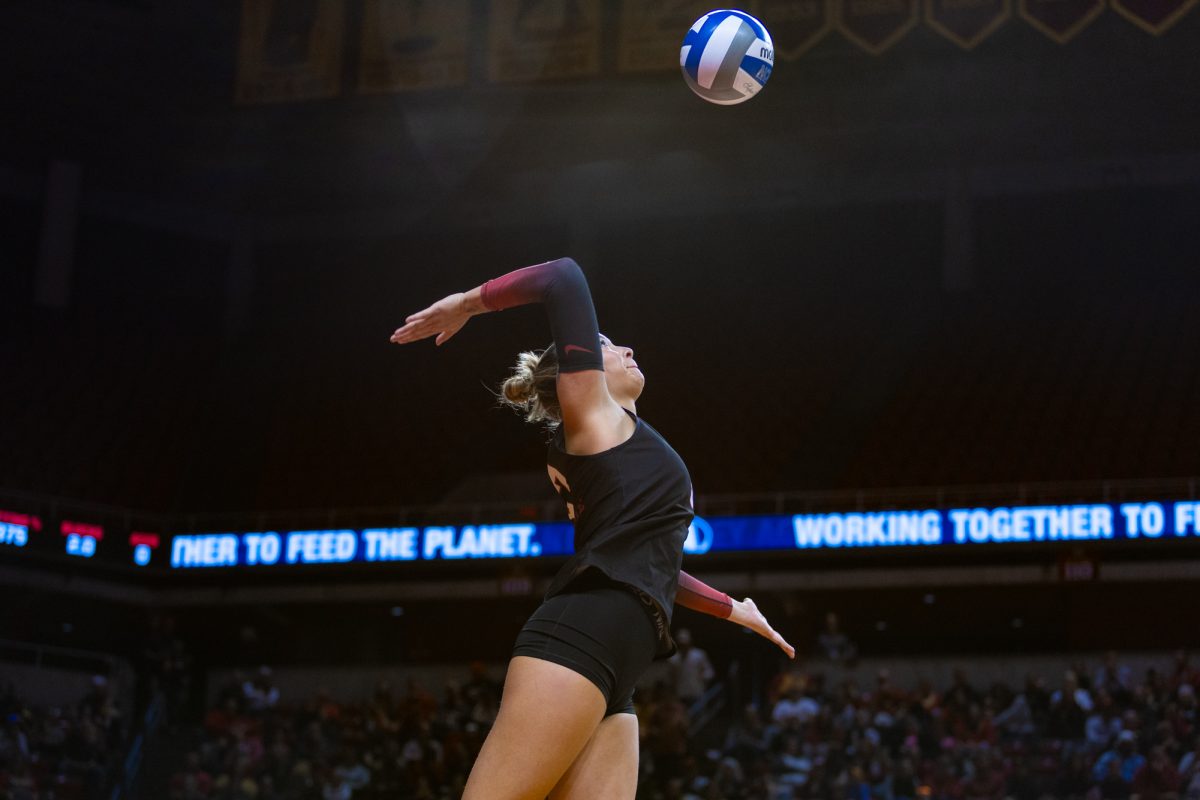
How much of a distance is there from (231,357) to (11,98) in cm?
539

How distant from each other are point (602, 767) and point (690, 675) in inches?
534

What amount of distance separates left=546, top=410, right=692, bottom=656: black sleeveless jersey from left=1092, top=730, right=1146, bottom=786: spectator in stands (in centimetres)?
1171

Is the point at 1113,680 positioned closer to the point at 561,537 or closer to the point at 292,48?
the point at 561,537

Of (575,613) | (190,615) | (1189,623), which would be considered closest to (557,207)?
(190,615)

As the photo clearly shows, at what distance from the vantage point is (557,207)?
78.9 ft

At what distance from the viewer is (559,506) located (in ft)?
61.4

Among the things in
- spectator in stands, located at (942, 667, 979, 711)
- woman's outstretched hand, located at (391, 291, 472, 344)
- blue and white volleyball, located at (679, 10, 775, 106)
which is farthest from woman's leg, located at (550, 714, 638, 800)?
spectator in stands, located at (942, 667, 979, 711)

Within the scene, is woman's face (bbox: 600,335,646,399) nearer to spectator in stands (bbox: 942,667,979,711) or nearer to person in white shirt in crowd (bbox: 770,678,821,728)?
person in white shirt in crowd (bbox: 770,678,821,728)

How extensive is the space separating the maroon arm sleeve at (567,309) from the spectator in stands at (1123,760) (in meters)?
12.0

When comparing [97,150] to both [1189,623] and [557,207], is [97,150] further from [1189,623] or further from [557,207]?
[1189,623]

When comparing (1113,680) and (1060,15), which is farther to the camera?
(1060,15)

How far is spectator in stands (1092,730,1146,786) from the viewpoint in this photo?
13.4 meters

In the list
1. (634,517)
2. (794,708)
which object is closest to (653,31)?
(794,708)

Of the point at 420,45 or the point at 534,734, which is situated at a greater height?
the point at 420,45
